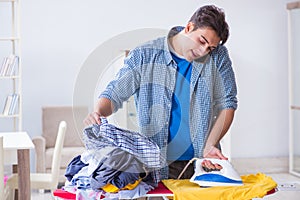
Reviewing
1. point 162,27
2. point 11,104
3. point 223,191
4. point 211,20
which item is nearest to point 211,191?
point 223,191

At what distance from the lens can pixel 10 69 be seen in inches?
239

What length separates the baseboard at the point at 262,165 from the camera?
6.79 m

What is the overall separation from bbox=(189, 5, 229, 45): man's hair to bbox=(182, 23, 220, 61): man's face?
2 cm

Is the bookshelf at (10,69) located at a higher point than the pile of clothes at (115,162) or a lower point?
higher

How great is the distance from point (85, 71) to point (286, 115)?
4859 millimetres

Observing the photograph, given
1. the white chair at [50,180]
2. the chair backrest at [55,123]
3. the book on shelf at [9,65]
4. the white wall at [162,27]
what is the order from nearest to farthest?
the white chair at [50,180] < the book on shelf at [9,65] < the chair backrest at [55,123] < the white wall at [162,27]

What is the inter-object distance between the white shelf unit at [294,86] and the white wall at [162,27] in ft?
0.88

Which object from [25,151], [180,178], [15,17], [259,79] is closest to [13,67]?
[15,17]

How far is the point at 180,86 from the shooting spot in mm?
2568

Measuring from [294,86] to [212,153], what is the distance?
417 cm

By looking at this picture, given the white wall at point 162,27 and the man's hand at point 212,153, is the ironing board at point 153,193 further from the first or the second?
the white wall at point 162,27

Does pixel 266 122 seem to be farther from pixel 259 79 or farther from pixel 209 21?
pixel 209 21

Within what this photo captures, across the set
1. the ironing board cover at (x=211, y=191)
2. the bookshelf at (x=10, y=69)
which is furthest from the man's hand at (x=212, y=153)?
the bookshelf at (x=10, y=69)

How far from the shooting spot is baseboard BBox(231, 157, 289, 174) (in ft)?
22.3
